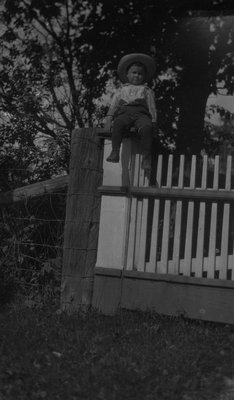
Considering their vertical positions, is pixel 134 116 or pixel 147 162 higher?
pixel 134 116

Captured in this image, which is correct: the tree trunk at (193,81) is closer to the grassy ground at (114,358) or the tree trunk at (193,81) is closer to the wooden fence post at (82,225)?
the wooden fence post at (82,225)

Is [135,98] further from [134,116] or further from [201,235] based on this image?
[201,235]

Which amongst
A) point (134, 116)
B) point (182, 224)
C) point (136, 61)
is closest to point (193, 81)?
point (136, 61)

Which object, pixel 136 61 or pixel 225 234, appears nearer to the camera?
pixel 225 234

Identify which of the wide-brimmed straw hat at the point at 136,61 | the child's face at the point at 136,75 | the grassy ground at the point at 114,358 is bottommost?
the grassy ground at the point at 114,358

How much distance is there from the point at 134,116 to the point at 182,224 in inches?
41.7

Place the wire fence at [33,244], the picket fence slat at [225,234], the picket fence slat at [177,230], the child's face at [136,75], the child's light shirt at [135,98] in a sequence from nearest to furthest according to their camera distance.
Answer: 1. the picket fence slat at [225,234]
2. the picket fence slat at [177,230]
3. the child's light shirt at [135,98]
4. the child's face at [136,75]
5. the wire fence at [33,244]

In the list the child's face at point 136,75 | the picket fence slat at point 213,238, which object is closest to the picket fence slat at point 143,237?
the picket fence slat at point 213,238

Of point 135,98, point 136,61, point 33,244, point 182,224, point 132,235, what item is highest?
point 136,61

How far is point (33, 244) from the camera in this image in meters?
6.25

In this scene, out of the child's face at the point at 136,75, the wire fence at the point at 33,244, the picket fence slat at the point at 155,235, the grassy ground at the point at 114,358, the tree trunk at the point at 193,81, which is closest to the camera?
the grassy ground at the point at 114,358

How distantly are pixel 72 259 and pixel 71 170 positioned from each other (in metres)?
0.83

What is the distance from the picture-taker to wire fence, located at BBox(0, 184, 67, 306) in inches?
241

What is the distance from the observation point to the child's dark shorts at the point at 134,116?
5.46 meters
